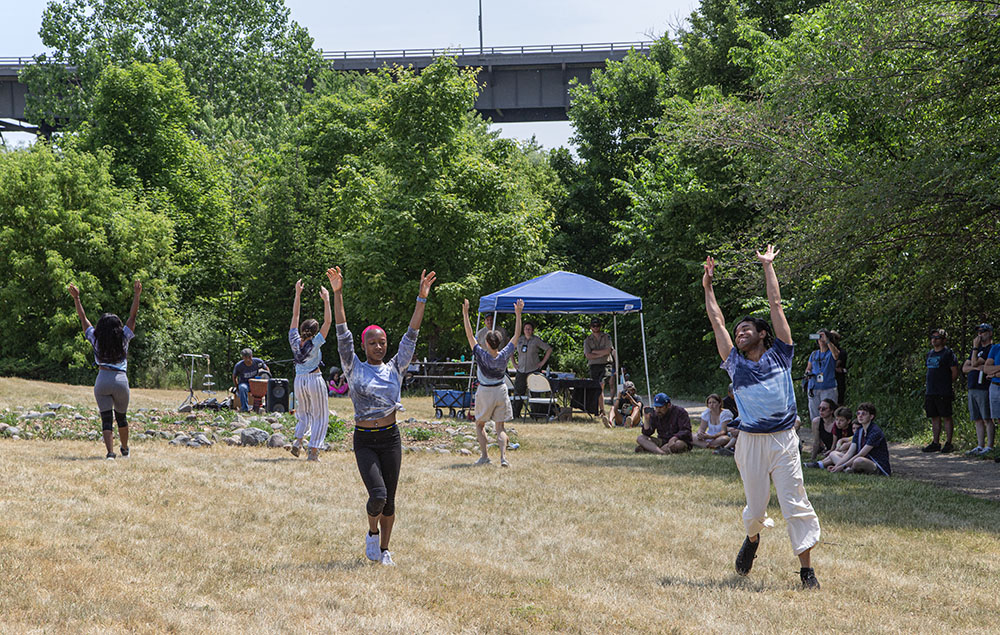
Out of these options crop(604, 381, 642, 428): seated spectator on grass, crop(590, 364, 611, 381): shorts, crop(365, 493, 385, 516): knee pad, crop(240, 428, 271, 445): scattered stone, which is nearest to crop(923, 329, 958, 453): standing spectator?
crop(604, 381, 642, 428): seated spectator on grass

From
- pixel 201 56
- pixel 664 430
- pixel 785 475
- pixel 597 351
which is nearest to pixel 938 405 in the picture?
pixel 664 430

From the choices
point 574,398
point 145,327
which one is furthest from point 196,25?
point 574,398

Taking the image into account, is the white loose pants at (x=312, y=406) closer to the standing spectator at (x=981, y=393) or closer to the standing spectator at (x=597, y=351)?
the standing spectator at (x=981, y=393)

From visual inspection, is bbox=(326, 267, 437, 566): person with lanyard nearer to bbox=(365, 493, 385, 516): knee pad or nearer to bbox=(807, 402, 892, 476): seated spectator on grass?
bbox=(365, 493, 385, 516): knee pad

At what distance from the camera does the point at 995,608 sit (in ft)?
21.5

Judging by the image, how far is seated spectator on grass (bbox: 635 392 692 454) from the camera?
51.3ft

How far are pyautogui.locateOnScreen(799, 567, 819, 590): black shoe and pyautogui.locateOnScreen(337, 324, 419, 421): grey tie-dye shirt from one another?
309cm

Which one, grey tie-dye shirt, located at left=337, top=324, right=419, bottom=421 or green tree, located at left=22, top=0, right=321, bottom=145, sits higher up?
green tree, located at left=22, top=0, right=321, bottom=145

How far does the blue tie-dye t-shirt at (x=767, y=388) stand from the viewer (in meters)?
6.88

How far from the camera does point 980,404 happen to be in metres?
15.1

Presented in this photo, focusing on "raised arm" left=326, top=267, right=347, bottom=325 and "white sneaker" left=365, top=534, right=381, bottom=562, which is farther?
"white sneaker" left=365, top=534, right=381, bottom=562

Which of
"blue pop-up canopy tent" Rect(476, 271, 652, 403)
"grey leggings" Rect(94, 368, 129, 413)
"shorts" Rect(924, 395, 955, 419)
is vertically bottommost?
"shorts" Rect(924, 395, 955, 419)

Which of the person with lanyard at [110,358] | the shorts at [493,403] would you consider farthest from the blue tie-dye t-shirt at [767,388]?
the person with lanyard at [110,358]

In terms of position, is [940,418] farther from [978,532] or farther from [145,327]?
[145,327]
